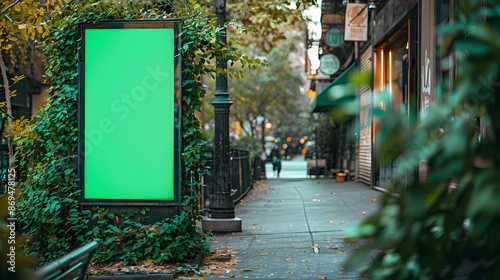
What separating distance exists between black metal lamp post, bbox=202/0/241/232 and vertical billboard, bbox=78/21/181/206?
9.94 feet

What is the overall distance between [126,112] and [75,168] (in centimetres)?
97

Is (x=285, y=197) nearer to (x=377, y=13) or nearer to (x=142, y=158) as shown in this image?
(x=377, y=13)

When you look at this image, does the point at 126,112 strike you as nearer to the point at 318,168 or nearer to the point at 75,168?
the point at 75,168

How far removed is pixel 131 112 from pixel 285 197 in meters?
11.0

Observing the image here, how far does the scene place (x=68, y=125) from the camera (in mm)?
8750

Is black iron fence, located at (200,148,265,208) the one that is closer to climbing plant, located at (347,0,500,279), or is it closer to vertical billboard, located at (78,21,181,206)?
vertical billboard, located at (78,21,181,206)

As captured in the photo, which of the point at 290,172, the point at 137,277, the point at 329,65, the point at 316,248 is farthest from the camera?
the point at 290,172

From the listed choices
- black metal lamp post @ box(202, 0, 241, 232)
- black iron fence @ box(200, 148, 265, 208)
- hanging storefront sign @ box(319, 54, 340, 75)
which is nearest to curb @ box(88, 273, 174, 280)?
black metal lamp post @ box(202, 0, 241, 232)

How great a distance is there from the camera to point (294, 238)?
34.3 feet


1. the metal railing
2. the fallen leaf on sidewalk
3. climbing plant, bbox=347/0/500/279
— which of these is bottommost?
the fallen leaf on sidewalk

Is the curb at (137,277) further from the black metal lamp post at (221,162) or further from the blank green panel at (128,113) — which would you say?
the black metal lamp post at (221,162)

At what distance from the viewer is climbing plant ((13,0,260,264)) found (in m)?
8.45

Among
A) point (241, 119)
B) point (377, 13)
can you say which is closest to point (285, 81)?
point (241, 119)

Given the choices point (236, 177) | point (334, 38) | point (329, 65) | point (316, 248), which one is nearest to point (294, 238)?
point (316, 248)
